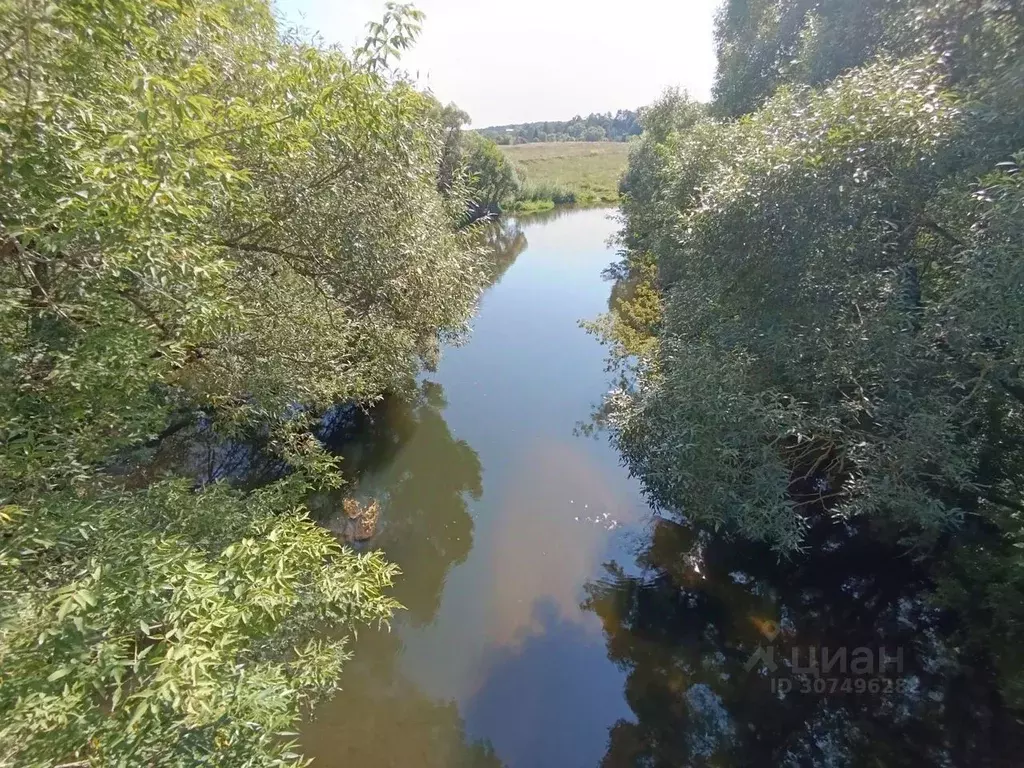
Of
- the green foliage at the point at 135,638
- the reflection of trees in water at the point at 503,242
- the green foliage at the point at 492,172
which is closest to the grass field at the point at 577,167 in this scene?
the green foliage at the point at 492,172

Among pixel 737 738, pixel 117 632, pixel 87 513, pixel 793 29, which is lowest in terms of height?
pixel 737 738

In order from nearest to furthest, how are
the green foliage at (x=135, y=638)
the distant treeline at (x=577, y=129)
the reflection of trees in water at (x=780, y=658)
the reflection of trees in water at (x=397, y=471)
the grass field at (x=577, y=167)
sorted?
the green foliage at (x=135, y=638)
the reflection of trees in water at (x=780, y=658)
the reflection of trees in water at (x=397, y=471)
the grass field at (x=577, y=167)
the distant treeline at (x=577, y=129)

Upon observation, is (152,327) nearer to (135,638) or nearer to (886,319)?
(135,638)

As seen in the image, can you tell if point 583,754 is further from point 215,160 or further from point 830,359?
point 215,160

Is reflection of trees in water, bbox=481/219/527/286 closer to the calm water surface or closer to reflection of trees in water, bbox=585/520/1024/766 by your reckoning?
the calm water surface

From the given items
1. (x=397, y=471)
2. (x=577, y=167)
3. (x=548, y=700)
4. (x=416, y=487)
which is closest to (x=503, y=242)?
(x=397, y=471)

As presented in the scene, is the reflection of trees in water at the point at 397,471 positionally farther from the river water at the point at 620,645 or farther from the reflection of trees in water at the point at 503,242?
the reflection of trees in water at the point at 503,242

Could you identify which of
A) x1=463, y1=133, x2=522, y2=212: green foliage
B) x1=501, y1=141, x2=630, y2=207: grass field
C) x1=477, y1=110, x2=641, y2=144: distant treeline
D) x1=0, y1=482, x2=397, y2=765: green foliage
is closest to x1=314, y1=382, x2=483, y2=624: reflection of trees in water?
x1=0, y1=482, x2=397, y2=765: green foliage

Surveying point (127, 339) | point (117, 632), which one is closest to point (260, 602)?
point (117, 632)
